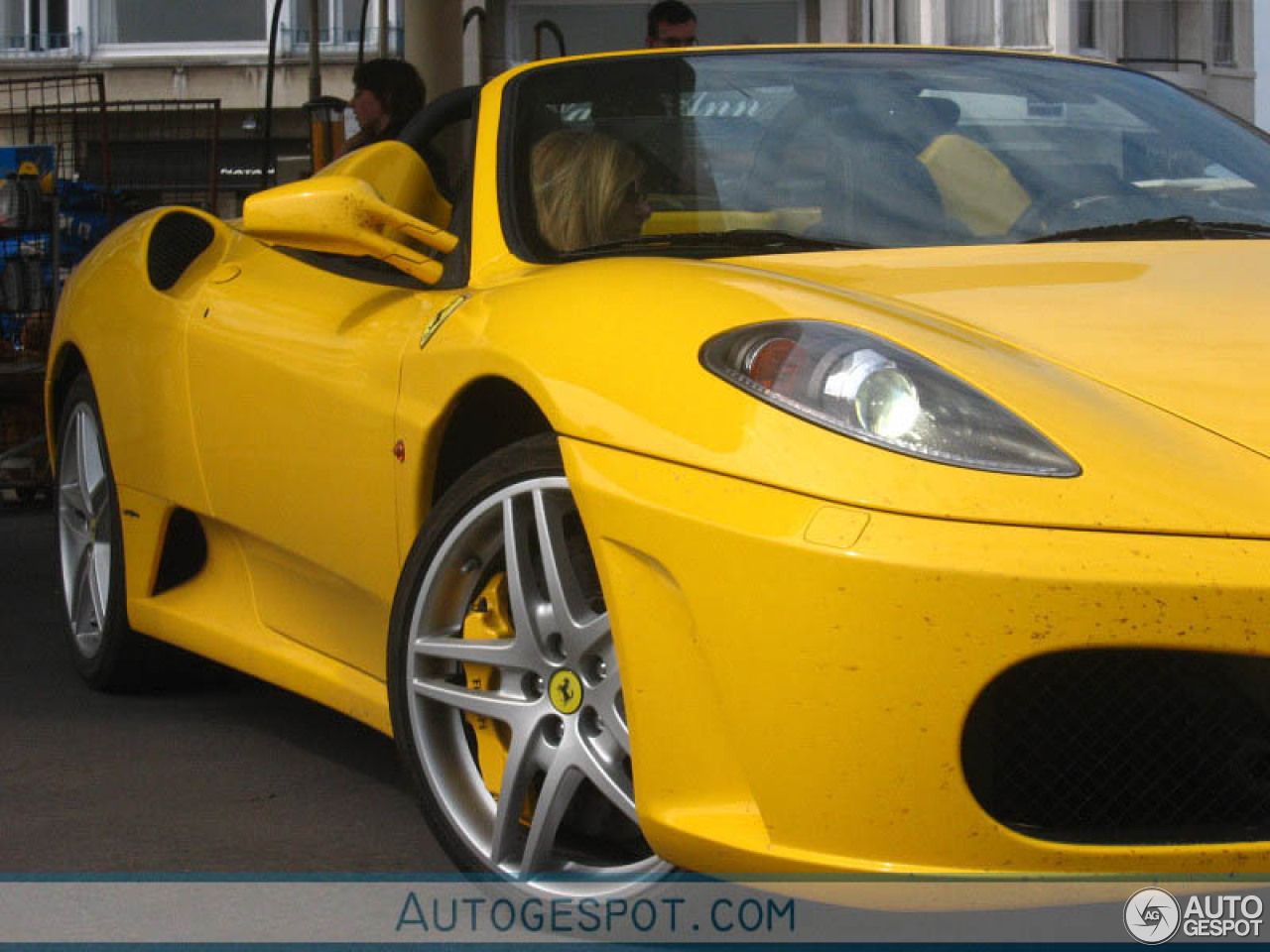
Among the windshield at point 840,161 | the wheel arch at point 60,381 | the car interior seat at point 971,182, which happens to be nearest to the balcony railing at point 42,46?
the wheel arch at point 60,381

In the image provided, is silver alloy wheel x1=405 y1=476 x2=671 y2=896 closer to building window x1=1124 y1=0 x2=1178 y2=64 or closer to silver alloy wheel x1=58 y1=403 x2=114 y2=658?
silver alloy wheel x1=58 y1=403 x2=114 y2=658

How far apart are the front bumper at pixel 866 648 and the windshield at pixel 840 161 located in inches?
36.6

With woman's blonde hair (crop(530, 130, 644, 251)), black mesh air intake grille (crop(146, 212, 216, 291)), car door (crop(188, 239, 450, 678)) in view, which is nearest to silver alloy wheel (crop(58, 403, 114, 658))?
black mesh air intake grille (crop(146, 212, 216, 291))

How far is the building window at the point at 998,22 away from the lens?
76.6 ft

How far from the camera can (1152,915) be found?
92.4 inches

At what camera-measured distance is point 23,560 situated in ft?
23.9

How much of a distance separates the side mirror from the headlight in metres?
0.99

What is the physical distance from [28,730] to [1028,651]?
2.64 meters

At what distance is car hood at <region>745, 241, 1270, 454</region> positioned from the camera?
2547 mm

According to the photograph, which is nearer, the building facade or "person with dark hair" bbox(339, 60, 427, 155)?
"person with dark hair" bbox(339, 60, 427, 155)

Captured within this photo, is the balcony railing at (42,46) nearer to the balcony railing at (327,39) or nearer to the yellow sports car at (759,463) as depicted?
the balcony railing at (327,39)

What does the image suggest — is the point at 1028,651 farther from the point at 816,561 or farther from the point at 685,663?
the point at 685,663

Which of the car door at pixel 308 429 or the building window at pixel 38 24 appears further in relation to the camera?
the building window at pixel 38 24

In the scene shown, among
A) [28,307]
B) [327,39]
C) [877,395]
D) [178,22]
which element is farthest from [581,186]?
[178,22]
